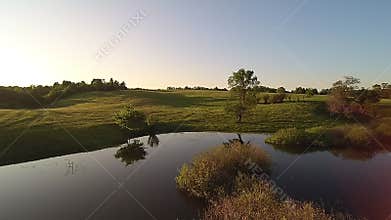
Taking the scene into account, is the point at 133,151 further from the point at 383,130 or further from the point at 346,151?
the point at 383,130

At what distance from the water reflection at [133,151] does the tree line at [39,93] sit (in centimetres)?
5546

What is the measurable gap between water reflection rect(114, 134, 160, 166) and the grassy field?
2946mm

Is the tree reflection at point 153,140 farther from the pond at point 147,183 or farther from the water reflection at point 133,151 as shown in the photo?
the pond at point 147,183

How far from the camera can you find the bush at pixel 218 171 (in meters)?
25.3

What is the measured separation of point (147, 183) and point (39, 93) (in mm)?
96410

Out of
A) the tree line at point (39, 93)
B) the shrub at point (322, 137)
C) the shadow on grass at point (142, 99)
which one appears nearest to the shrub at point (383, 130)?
the shrub at point (322, 137)

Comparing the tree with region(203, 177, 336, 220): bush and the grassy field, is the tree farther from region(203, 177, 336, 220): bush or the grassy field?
region(203, 177, 336, 220): bush

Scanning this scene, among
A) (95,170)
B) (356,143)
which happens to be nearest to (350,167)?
(356,143)

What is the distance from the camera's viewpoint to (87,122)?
61906 millimetres

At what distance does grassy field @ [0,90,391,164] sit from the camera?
45.0 metres

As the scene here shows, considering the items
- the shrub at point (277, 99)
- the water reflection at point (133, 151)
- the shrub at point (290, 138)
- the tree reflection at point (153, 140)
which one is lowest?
the tree reflection at point (153, 140)

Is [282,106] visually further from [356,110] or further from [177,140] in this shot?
[177,140]

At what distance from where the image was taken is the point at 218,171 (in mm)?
26766

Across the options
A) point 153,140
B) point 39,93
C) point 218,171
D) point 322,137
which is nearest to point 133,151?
point 153,140
